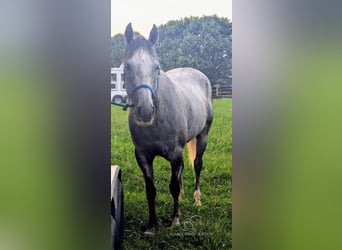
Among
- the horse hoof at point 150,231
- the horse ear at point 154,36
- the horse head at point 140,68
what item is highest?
the horse ear at point 154,36

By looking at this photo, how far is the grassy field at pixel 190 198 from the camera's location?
2.34 meters

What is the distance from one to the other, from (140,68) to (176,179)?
66 centimetres

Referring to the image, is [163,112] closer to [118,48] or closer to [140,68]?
[140,68]

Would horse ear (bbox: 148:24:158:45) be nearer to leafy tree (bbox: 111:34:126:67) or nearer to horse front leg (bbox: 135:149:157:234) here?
leafy tree (bbox: 111:34:126:67)

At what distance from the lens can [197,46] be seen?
91.6 inches

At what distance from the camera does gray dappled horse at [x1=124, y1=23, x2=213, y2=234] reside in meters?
2.29

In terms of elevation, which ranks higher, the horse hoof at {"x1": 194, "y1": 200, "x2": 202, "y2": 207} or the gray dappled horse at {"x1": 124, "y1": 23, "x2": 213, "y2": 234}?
the gray dappled horse at {"x1": 124, "y1": 23, "x2": 213, "y2": 234}

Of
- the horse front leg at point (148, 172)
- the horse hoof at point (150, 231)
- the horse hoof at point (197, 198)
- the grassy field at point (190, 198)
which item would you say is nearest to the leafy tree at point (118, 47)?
the grassy field at point (190, 198)

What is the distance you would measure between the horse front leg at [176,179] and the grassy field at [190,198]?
0.03 meters

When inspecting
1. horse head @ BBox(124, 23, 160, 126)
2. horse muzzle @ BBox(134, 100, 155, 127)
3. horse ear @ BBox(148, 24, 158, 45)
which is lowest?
horse muzzle @ BBox(134, 100, 155, 127)

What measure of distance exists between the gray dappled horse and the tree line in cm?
4

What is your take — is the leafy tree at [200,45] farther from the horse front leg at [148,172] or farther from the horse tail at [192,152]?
the horse front leg at [148,172]

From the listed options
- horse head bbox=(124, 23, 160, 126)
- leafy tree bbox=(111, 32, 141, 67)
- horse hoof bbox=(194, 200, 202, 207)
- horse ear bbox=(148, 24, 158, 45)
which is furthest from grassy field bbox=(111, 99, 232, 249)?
horse ear bbox=(148, 24, 158, 45)
